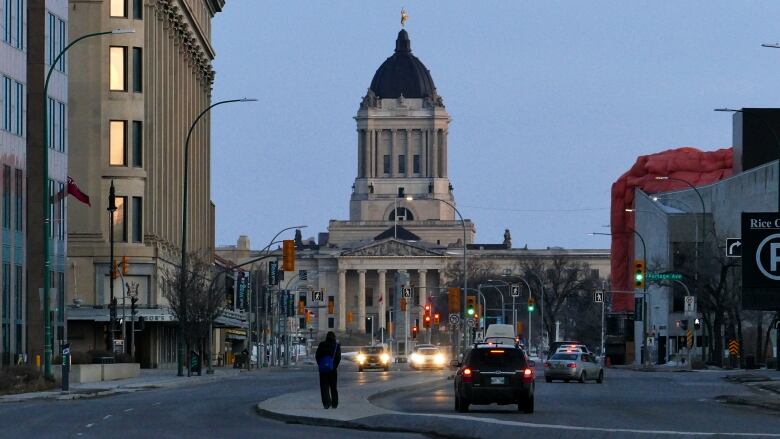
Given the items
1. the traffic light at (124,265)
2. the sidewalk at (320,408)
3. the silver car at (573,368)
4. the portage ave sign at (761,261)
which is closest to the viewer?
the sidewalk at (320,408)

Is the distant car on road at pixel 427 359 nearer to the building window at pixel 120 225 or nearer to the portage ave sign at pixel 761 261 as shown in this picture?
the building window at pixel 120 225

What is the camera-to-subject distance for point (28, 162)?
6738cm

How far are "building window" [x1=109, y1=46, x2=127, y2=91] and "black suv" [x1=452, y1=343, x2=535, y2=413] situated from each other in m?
57.9

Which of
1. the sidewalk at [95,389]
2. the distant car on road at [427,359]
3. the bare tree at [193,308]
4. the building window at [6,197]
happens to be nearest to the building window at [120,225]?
the bare tree at [193,308]

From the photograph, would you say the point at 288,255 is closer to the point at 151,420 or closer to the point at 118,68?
the point at 118,68

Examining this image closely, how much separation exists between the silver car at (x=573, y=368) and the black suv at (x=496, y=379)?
27.4 meters

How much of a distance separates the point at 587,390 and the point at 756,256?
1380cm

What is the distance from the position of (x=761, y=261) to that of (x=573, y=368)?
23.1 metres

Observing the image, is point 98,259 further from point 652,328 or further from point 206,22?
point 652,328

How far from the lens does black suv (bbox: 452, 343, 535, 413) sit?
37.9 m

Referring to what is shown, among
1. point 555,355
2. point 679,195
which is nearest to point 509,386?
point 555,355

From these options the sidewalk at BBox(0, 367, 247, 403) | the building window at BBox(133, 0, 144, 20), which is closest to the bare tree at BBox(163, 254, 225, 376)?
the sidewalk at BBox(0, 367, 247, 403)

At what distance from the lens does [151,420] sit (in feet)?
115

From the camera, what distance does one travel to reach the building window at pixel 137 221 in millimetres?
95375
